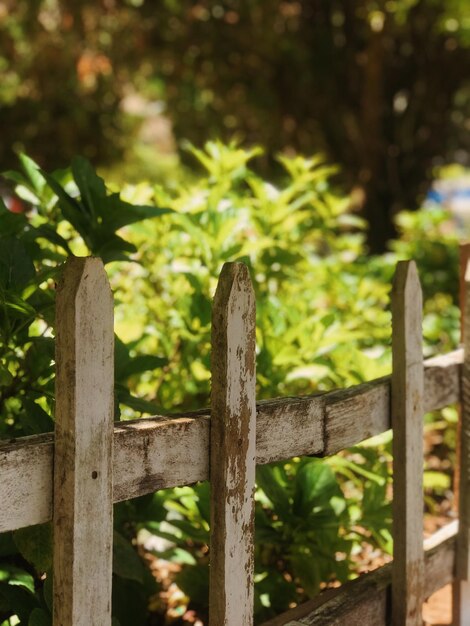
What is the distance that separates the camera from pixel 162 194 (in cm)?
294

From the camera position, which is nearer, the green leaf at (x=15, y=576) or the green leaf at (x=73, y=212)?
the green leaf at (x=15, y=576)

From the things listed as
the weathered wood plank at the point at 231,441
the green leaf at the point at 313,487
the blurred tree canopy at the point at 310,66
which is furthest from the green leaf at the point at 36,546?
the blurred tree canopy at the point at 310,66

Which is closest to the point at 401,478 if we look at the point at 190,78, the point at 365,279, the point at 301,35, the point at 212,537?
the point at 212,537

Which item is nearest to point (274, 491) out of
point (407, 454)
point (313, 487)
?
point (313, 487)

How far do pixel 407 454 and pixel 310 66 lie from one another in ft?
22.8

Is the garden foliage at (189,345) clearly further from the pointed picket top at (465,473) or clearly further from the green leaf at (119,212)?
the pointed picket top at (465,473)

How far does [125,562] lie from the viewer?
183 centimetres

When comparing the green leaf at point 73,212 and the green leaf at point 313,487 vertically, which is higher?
the green leaf at point 73,212

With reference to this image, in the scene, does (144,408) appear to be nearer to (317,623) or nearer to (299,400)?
(299,400)

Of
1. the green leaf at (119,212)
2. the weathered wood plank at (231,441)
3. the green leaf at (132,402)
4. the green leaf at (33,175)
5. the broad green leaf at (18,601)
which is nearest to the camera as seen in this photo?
the weathered wood plank at (231,441)

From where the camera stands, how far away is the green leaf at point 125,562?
1815mm

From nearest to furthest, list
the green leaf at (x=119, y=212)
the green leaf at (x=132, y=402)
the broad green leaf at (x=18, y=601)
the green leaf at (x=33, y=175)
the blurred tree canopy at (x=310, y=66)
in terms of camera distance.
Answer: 1. the broad green leaf at (x=18, y=601)
2. the green leaf at (x=132, y=402)
3. the green leaf at (x=119, y=212)
4. the green leaf at (x=33, y=175)
5. the blurred tree canopy at (x=310, y=66)

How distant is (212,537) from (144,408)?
0.35 meters

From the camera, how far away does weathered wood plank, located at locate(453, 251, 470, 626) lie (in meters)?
2.49
